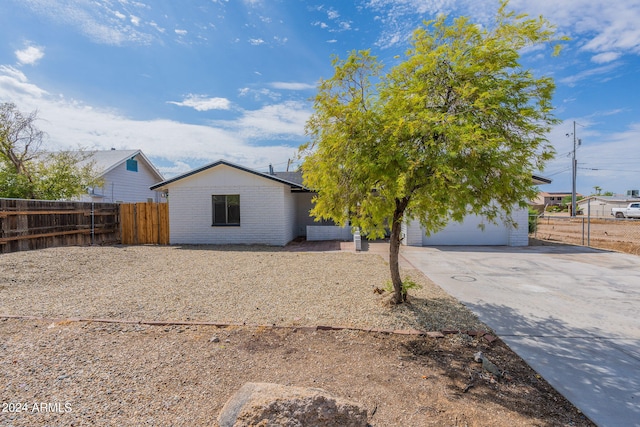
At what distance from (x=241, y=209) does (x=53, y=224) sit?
6.67m

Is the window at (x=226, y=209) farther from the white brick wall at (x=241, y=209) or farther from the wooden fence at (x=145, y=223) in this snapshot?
the wooden fence at (x=145, y=223)

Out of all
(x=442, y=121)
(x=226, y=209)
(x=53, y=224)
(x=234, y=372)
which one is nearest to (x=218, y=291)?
(x=234, y=372)

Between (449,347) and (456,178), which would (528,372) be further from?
(456,178)

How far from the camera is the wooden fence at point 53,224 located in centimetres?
1011

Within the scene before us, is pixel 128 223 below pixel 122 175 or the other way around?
below

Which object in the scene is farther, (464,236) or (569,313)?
(464,236)

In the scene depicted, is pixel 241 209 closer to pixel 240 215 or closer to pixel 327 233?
pixel 240 215

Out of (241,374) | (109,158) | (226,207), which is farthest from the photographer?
(109,158)

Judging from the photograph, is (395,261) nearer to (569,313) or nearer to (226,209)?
(569,313)

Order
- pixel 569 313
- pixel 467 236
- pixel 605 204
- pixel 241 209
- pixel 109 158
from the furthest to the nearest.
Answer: pixel 605 204 < pixel 109 158 < pixel 241 209 < pixel 467 236 < pixel 569 313

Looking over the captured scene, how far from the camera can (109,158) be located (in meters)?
19.9

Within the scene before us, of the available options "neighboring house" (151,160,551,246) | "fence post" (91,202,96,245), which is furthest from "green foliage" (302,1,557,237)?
"fence post" (91,202,96,245)

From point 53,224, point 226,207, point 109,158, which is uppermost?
point 109,158

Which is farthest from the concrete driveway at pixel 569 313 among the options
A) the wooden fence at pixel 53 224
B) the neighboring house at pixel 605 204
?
the neighboring house at pixel 605 204
